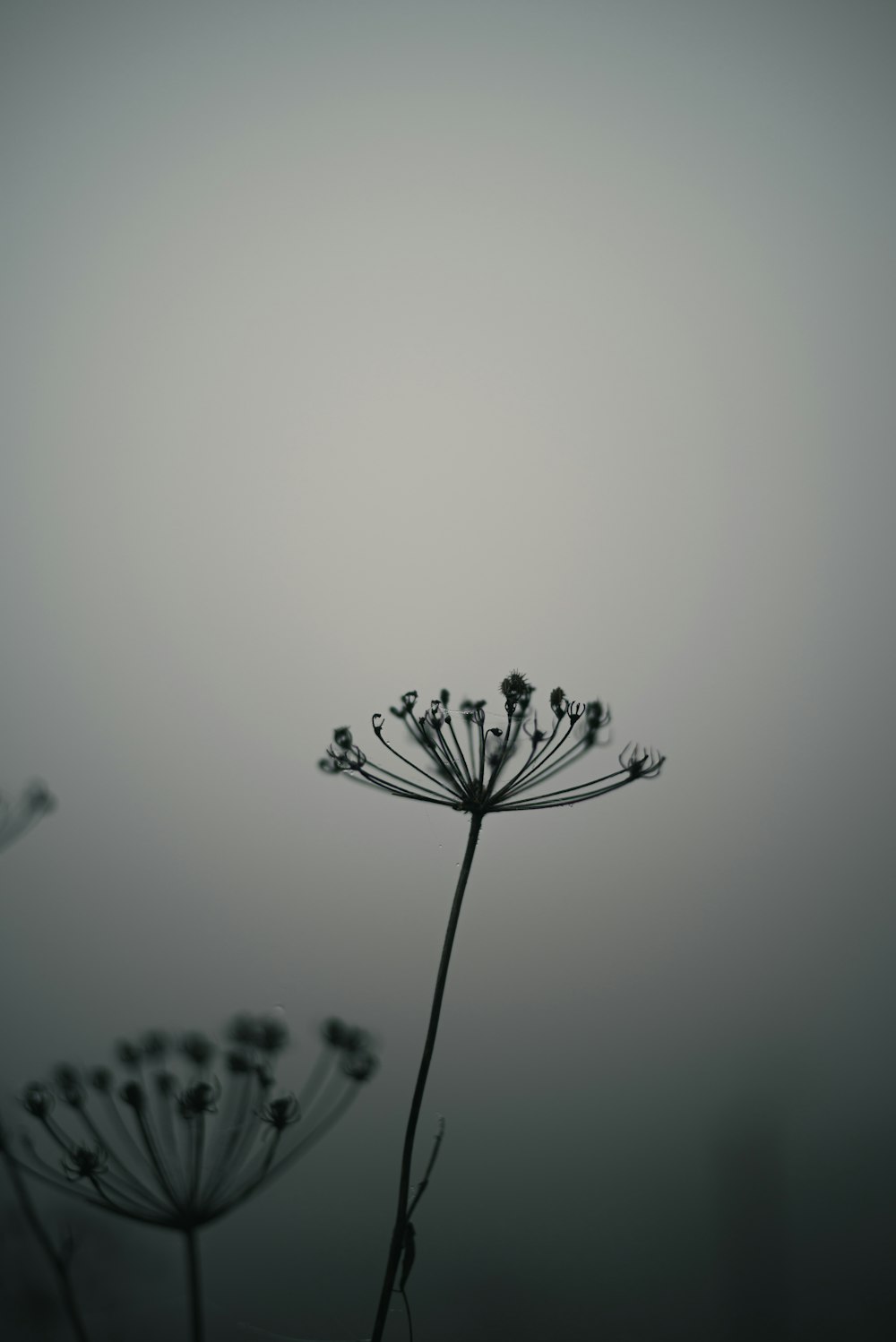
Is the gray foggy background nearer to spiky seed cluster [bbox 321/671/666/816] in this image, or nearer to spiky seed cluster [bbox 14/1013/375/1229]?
spiky seed cluster [bbox 14/1013/375/1229]

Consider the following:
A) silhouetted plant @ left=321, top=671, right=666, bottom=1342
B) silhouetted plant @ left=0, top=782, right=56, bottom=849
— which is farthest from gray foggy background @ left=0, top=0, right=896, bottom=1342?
silhouetted plant @ left=321, top=671, right=666, bottom=1342

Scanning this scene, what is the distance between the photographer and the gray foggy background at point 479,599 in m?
1.33

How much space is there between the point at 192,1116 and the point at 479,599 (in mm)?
896

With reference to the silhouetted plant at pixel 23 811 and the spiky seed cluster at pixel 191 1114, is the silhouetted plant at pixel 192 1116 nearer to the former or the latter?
the spiky seed cluster at pixel 191 1114

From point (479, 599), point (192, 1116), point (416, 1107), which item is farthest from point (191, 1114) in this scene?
point (479, 599)

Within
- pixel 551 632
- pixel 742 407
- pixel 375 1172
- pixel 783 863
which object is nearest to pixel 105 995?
pixel 375 1172

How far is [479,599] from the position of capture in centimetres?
151

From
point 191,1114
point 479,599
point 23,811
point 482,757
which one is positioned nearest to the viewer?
point 191,1114

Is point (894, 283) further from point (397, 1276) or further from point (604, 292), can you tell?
point (397, 1276)

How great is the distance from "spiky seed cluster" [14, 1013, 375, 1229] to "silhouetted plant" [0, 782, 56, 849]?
13.7 inches

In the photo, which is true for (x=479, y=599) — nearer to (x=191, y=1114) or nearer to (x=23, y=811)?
(x=23, y=811)

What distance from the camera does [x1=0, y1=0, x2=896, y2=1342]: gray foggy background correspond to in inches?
52.3

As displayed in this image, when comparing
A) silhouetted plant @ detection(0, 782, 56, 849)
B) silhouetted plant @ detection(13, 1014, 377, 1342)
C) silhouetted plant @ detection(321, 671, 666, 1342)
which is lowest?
silhouetted plant @ detection(13, 1014, 377, 1342)

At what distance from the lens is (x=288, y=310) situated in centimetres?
155
